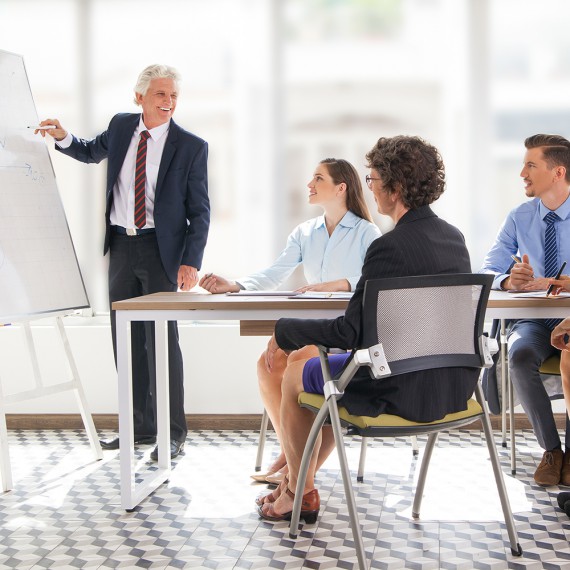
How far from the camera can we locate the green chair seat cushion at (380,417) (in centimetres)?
238

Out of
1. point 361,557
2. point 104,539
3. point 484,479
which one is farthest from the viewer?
point 484,479

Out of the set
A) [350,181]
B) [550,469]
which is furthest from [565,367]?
[350,181]

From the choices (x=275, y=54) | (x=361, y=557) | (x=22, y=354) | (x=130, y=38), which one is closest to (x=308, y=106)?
(x=275, y=54)

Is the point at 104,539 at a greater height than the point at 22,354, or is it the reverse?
the point at 22,354

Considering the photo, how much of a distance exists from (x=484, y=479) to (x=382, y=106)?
6.58 feet

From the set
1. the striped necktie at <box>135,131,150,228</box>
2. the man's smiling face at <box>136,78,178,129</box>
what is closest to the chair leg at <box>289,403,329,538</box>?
the striped necktie at <box>135,131,150,228</box>

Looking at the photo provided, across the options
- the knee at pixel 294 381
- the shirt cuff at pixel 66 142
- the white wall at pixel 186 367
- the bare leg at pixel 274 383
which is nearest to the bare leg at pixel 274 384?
the bare leg at pixel 274 383

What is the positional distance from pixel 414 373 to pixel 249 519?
0.93 meters

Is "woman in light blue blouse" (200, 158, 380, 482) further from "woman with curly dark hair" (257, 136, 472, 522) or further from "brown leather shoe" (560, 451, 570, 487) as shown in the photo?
"brown leather shoe" (560, 451, 570, 487)

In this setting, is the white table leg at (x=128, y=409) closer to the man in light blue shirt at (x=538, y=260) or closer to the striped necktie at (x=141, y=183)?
the striped necktie at (x=141, y=183)

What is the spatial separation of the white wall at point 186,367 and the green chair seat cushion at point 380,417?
178cm

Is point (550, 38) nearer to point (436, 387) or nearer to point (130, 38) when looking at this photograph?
point (130, 38)

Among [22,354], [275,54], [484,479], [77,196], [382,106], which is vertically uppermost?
[275,54]

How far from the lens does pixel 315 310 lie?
9.09ft
